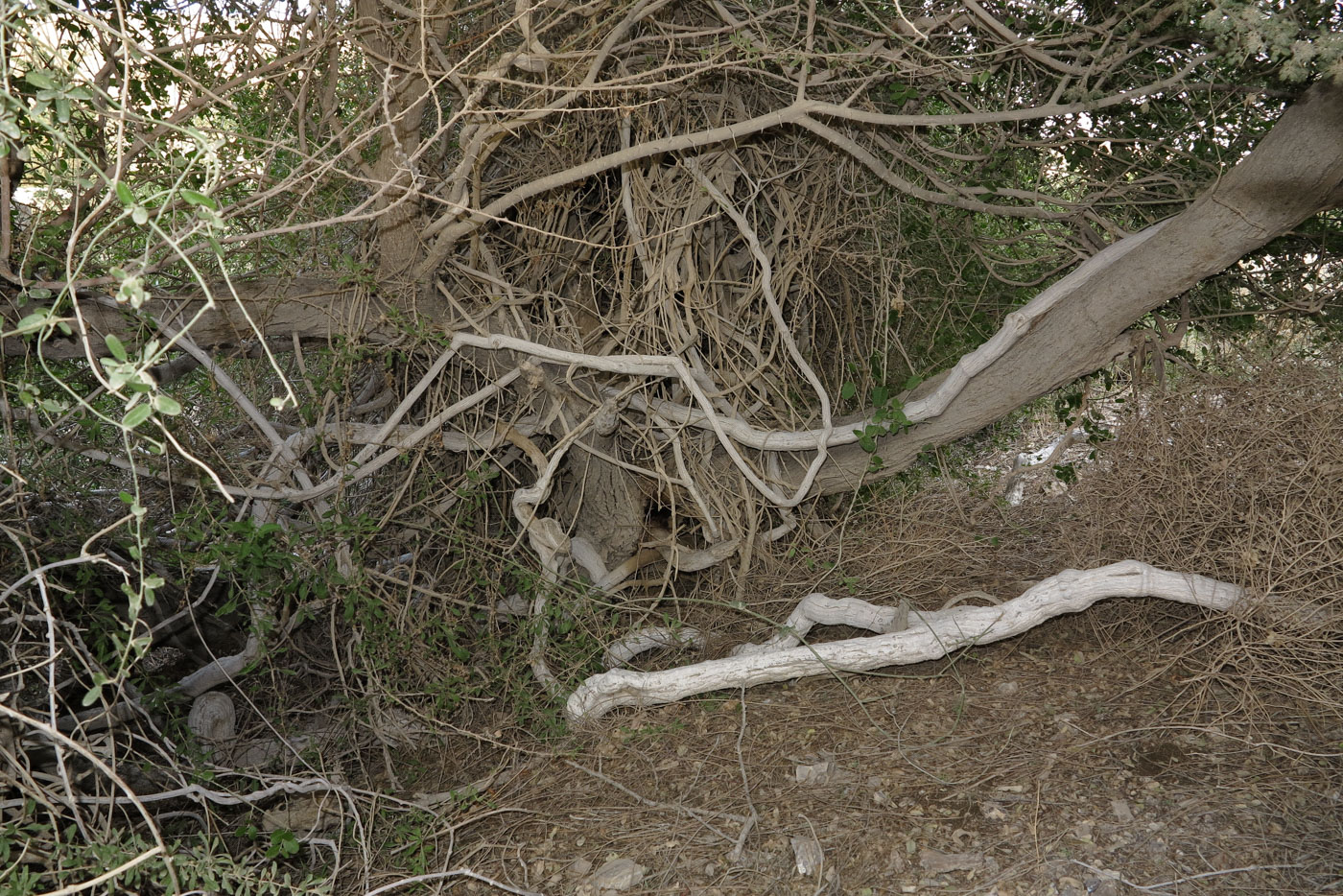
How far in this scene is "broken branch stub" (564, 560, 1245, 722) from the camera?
345cm

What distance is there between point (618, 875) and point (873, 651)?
123cm

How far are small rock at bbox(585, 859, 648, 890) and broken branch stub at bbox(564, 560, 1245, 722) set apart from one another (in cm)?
81

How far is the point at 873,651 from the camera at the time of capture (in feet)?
11.6

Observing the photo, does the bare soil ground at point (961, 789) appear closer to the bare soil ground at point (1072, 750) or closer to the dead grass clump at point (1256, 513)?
the bare soil ground at point (1072, 750)

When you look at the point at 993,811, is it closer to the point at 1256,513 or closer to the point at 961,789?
the point at 961,789

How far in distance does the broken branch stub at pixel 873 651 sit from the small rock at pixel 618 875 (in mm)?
813

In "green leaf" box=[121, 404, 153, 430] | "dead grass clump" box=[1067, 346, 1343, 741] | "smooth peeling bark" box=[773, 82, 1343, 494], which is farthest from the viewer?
"smooth peeling bark" box=[773, 82, 1343, 494]

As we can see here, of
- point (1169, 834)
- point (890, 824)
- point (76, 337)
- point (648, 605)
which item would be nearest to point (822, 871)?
point (890, 824)

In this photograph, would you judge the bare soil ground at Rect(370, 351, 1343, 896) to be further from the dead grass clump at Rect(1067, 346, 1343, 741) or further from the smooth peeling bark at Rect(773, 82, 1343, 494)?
the smooth peeling bark at Rect(773, 82, 1343, 494)

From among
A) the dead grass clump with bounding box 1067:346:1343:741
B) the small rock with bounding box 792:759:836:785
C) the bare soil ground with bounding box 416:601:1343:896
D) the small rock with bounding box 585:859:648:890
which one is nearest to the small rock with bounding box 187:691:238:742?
the bare soil ground with bounding box 416:601:1343:896

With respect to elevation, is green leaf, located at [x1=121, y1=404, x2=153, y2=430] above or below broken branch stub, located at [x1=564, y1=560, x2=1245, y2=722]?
above

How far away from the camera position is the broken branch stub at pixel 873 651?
11.3 ft

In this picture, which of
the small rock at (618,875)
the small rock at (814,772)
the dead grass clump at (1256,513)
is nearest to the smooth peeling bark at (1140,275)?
the dead grass clump at (1256,513)

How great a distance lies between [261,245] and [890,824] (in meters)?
3.13
